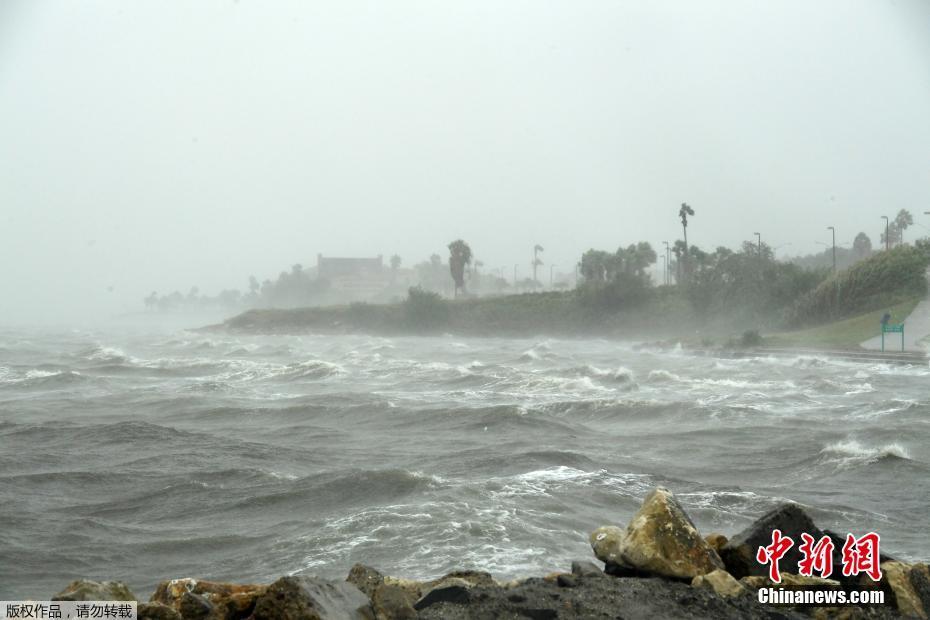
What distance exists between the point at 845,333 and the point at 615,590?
4651 centimetres

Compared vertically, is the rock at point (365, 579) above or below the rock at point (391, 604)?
below

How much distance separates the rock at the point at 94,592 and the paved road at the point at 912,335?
39.5 m

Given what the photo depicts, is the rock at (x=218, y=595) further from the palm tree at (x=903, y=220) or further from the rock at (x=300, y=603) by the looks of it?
the palm tree at (x=903, y=220)

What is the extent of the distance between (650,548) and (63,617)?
4.33 meters

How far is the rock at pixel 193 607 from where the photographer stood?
5.98 metres

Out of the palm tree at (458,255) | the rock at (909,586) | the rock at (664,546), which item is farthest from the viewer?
the palm tree at (458,255)

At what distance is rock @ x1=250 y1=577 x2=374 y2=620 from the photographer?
5.42 metres

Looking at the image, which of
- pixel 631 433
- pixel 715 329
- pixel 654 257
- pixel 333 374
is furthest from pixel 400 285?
pixel 631 433

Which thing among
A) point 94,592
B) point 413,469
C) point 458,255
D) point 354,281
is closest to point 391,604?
point 94,592

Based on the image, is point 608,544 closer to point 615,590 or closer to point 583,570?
point 583,570

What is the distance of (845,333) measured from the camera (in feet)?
159

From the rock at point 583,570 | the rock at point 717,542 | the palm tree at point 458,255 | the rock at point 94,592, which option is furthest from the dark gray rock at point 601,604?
the palm tree at point 458,255

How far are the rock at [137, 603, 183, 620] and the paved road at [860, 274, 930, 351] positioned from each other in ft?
130

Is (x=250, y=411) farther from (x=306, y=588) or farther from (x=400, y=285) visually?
(x=400, y=285)
